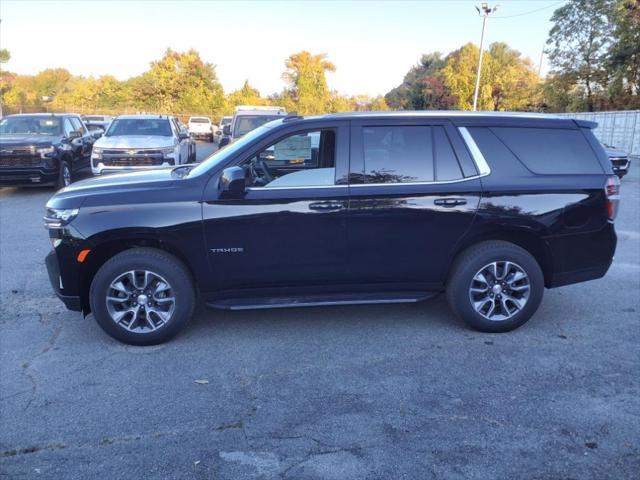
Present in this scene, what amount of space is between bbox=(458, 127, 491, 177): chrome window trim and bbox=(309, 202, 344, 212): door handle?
1225 mm

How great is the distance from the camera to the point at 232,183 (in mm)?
4195

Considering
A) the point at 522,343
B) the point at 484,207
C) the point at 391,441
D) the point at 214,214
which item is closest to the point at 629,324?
the point at 522,343

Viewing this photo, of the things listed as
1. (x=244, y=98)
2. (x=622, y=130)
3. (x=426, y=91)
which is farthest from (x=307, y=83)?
(x=622, y=130)

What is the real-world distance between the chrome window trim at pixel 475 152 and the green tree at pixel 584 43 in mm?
37790

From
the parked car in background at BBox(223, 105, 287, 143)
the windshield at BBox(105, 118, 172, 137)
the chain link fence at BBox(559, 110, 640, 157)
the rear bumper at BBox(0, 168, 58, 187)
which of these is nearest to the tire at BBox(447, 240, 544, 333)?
the parked car in background at BBox(223, 105, 287, 143)

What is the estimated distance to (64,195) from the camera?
4.43 m

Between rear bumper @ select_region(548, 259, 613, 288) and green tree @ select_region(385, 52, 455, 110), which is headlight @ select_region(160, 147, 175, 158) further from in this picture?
green tree @ select_region(385, 52, 455, 110)

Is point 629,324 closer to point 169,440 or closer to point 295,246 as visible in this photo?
point 295,246

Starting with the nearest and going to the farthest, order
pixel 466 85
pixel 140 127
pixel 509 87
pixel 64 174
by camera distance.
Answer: pixel 64 174 < pixel 140 127 < pixel 466 85 < pixel 509 87

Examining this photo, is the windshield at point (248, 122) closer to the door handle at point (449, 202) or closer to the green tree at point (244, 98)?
the door handle at point (449, 202)

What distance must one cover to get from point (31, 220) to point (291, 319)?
6822mm

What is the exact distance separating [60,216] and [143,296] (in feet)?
2.99

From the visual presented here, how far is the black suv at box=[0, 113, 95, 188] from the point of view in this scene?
11773 millimetres

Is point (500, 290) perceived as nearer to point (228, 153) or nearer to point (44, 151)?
point (228, 153)
